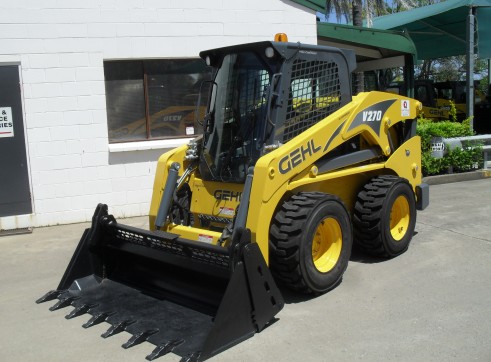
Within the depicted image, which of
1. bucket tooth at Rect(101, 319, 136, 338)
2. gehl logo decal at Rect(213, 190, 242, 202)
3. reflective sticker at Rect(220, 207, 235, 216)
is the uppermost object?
gehl logo decal at Rect(213, 190, 242, 202)

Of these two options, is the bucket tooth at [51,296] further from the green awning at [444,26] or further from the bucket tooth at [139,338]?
the green awning at [444,26]

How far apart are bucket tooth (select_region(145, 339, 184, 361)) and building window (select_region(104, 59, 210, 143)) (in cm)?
488

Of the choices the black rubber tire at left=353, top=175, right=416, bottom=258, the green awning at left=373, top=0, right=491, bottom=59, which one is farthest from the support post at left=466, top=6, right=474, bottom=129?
the black rubber tire at left=353, top=175, right=416, bottom=258

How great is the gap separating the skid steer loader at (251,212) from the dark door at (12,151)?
332cm

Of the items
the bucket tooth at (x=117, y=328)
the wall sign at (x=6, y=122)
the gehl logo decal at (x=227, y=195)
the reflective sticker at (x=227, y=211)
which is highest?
the wall sign at (x=6, y=122)

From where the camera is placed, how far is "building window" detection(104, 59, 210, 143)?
8.52m

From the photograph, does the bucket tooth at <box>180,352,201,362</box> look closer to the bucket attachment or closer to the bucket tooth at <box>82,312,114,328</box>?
the bucket attachment

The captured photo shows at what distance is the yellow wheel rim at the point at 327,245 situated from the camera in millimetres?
5062

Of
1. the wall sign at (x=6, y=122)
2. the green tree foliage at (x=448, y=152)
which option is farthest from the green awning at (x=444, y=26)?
the wall sign at (x=6, y=122)

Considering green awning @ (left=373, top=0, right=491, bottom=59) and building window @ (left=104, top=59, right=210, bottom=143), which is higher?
green awning @ (left=373, top=0, right=491, bottom=59)

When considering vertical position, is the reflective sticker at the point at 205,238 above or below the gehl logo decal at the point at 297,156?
below

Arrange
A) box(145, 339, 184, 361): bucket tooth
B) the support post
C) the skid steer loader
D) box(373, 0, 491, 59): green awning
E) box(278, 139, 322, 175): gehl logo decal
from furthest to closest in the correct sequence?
box(373, 0, 491, 59): green awning < the support post < box(278, 139, 322, 175): gehl logo decal < the skid steer loader < box(145, 339, 184, 361): bucket tooth

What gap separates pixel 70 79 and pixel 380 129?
15.4 feet

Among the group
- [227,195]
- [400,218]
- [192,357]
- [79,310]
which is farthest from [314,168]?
[79,310]
